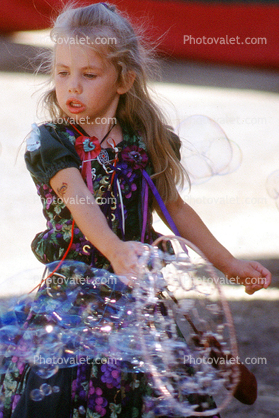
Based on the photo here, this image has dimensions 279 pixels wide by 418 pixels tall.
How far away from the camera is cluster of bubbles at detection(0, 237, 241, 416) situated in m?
1.01

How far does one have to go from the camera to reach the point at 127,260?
97 centimetres

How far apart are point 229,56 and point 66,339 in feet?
12.0

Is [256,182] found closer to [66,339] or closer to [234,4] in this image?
[234,4]

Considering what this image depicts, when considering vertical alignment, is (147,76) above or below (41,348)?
above

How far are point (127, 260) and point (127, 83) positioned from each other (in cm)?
49

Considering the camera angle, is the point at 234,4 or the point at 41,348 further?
the point at 234,4

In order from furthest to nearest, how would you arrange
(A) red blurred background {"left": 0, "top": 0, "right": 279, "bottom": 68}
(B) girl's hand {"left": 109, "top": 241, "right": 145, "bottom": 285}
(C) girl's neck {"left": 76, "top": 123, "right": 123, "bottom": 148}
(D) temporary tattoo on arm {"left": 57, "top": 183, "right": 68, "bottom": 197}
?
(A) red blurred background {"left": 0, "top": 0, "right": 279, "bottom": 68} < (C) girl's neck {"left": 76, "top": 123, "right": 123, "bottom": 148} < (D) temporary tattoo on arm {"left": 57, "top": 183, "right": 68, "bottom": 197} < (B) girl's hand {"left": 109, "top": 241, "right": 145, "bottom": 285}

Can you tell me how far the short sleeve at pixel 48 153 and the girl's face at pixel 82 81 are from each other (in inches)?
2.8

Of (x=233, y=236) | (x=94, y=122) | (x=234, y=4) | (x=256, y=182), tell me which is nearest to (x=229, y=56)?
(x=234, y=4)

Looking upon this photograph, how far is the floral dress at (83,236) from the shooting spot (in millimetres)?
1023

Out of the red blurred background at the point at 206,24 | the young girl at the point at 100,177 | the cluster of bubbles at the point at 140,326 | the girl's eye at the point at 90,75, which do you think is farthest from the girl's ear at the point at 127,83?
the red blurred background at the point at 206,24

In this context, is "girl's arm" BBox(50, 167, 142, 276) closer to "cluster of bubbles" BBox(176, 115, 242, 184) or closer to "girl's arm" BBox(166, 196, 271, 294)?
"girl's arm" BBox(166, 196, 271, 294)

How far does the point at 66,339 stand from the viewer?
107cm

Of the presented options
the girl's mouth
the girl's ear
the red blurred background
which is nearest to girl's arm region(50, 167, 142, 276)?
the girl's mouth
